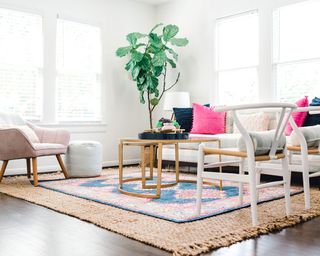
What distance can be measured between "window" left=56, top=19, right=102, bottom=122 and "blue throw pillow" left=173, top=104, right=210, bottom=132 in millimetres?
1355

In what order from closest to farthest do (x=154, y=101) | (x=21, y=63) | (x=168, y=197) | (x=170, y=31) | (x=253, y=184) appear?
1. (x=253, y=184)
2. (x=168, y=197)
3. (x=21, y=63)
4. (x=170, y=31)
5. (x=154, y=101)

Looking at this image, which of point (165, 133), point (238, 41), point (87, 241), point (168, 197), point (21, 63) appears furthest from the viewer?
point (238, 41)

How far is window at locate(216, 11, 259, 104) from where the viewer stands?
5.64m

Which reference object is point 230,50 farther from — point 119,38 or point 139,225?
point 139,225

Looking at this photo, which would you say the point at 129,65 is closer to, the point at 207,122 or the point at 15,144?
the point at 207,122

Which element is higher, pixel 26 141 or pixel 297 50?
pixel 297 50

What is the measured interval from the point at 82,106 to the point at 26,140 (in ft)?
6.22

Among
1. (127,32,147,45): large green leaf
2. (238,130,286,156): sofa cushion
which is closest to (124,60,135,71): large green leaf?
(127,32,147,45): large green leaf

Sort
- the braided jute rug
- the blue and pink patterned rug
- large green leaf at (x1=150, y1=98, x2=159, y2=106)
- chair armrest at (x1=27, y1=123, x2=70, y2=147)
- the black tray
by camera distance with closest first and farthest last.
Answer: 1. the braided jute rug
2. the blue and pink patterned rug
3. the black tray
4. chair armrest at (x1=27, y1=123, x2=70, y2=147)
5. large green leaf at (x1=150, y1=98, x2=159, y2=106)

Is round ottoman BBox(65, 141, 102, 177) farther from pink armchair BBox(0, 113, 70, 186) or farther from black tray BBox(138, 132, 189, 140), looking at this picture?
black tray BBox(138, 132, 189, 140)

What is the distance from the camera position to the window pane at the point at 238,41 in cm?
564

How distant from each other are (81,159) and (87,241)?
105 inches

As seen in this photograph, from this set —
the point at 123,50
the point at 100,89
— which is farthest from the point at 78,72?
the point at 123,50

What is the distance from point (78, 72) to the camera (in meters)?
5.86
